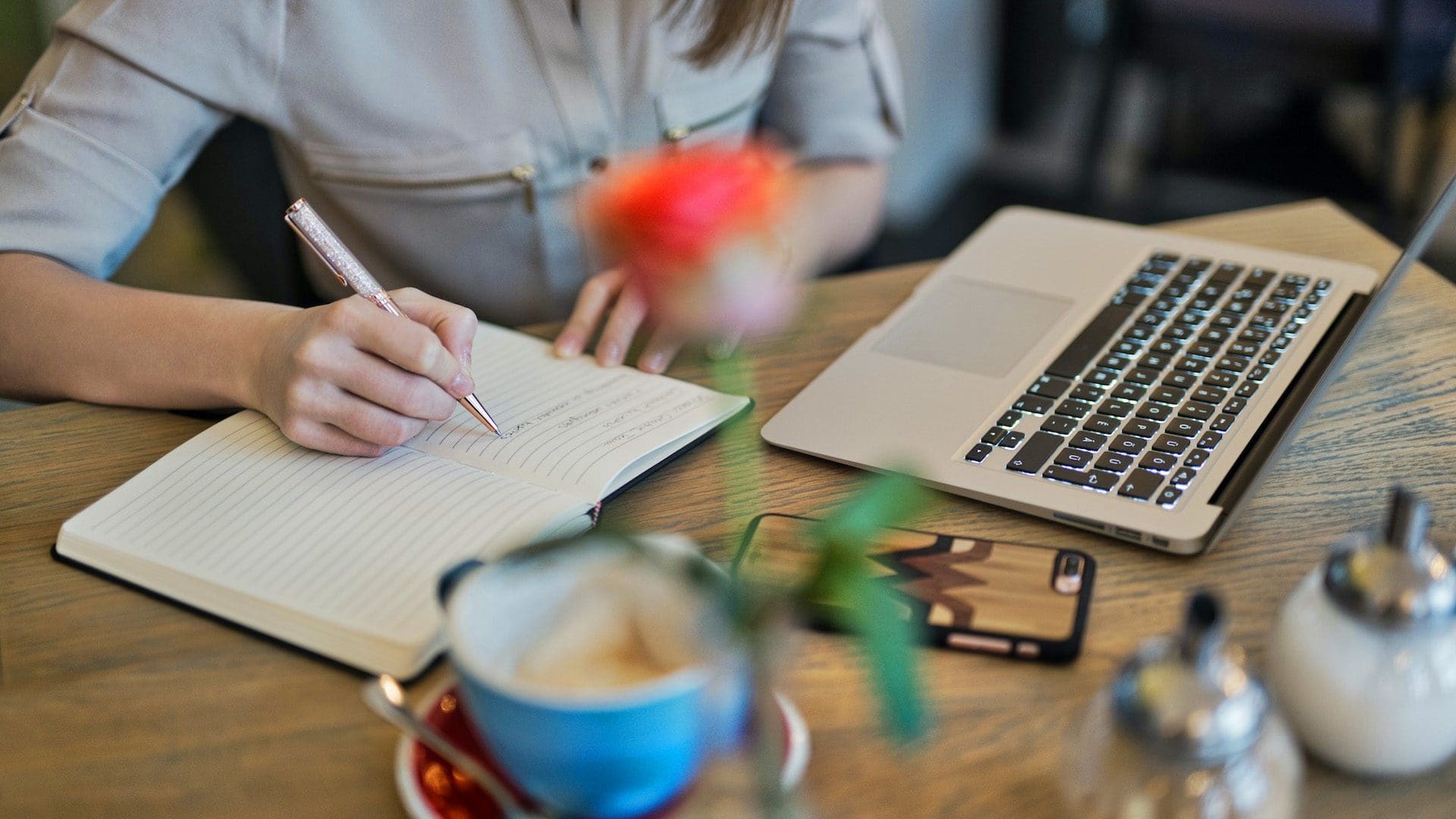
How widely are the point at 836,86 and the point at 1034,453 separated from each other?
51 centimetres

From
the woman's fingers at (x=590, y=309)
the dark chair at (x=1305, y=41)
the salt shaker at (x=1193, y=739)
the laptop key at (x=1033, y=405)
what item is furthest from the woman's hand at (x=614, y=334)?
the dark chair at (x=1305, y=41)

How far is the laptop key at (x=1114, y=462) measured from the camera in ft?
1.92

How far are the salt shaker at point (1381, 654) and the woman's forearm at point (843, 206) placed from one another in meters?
0.61

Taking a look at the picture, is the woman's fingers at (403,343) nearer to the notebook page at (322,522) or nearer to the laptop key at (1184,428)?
the notebook page at (322,522)

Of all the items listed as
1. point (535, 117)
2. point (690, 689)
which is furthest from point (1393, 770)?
point (535, 117)

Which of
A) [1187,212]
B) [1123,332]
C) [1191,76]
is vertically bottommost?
[1187,212]

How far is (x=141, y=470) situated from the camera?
0.63 meters

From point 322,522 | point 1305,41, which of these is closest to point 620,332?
point 322,522

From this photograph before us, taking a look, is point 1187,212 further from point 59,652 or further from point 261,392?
point 59,652

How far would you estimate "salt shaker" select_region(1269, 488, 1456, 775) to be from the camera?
39cm

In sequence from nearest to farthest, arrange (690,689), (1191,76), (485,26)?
(690,689)
(485,26)
(1191,76)

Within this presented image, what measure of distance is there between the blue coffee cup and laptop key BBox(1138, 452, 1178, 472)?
280 millimetres

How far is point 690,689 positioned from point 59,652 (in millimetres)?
329

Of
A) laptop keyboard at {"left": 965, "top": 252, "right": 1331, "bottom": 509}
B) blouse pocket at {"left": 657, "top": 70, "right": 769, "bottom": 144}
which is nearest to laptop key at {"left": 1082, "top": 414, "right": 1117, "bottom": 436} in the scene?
laptop keyboard at {"left": 965, "top": 252, "right": 1331, "bottom": 509}
